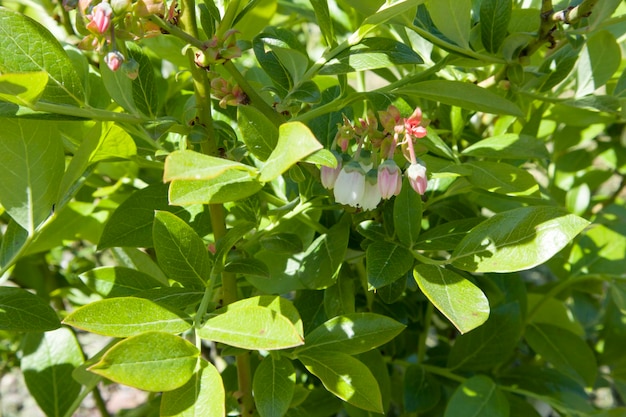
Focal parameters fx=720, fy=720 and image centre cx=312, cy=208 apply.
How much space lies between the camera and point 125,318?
56cm

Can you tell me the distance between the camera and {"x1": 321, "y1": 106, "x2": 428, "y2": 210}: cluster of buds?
2.01 ft

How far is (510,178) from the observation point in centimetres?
69

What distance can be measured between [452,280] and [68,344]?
48cm

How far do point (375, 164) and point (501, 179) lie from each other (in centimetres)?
13

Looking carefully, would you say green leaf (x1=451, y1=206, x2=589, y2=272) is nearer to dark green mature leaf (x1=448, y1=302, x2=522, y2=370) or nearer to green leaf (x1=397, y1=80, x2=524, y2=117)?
green leaf (x1=397, y1=80, x2=524, y2=117)

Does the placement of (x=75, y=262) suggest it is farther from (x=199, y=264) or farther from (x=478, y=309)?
(x=478, y=309)

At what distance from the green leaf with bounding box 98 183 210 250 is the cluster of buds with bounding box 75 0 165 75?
18 cm

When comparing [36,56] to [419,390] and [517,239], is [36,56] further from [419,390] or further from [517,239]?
[419,390]

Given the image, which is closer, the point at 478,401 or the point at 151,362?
the point at 151,362

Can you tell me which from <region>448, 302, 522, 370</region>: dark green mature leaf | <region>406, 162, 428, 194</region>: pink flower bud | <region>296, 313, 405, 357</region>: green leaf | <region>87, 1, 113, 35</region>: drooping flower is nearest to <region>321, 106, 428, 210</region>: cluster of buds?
<region>406, 162, 428, 194</region>: pink flower bud

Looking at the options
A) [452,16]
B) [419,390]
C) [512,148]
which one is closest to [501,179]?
[512,148]

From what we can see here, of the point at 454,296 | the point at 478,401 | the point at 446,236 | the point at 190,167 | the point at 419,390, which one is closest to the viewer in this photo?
the point at 190,167

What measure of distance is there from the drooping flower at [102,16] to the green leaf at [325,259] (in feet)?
1.03

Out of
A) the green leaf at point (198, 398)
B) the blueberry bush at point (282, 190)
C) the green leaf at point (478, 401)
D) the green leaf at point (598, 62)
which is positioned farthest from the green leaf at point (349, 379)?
the green leaf at point (598, 62)
